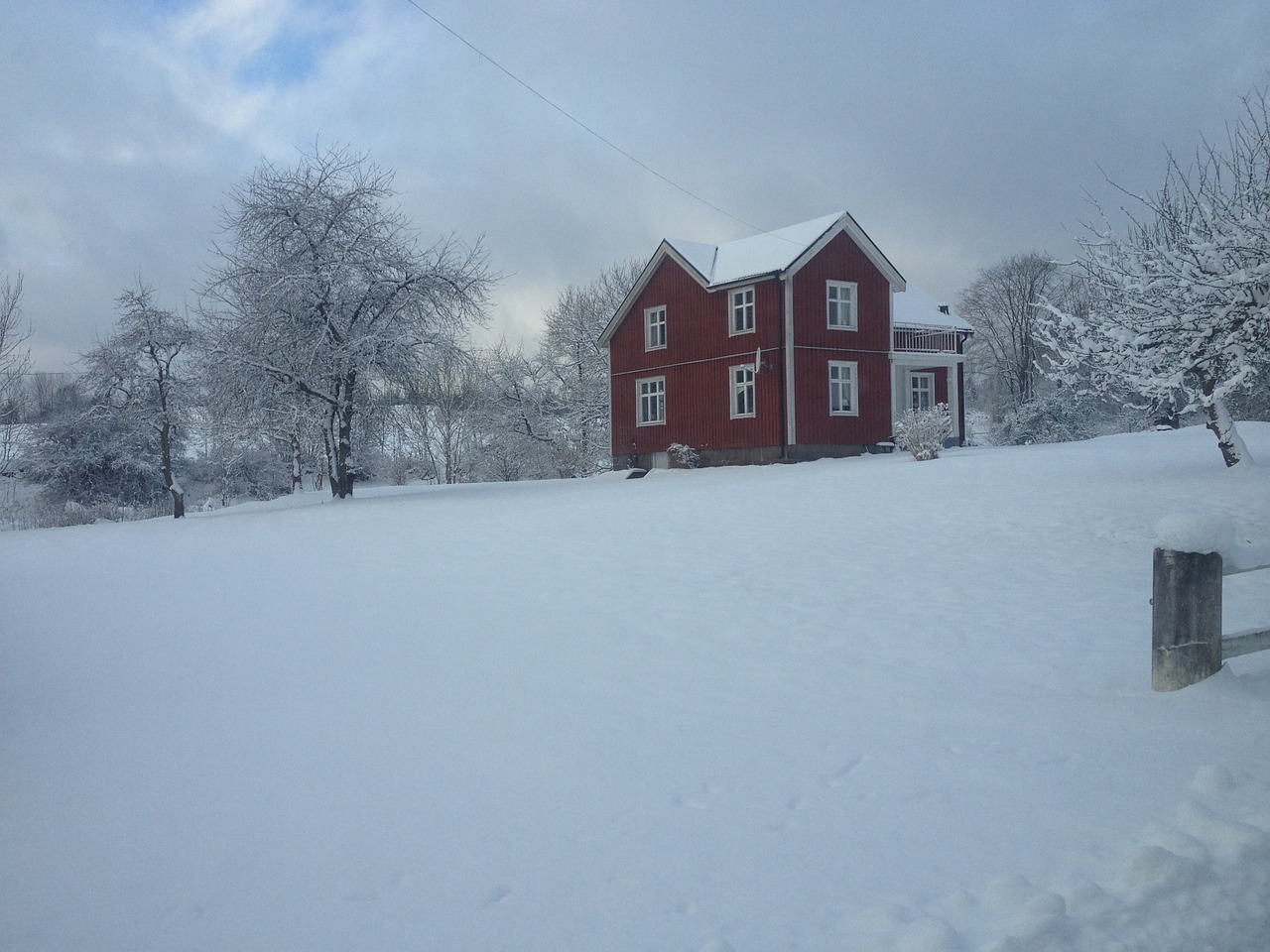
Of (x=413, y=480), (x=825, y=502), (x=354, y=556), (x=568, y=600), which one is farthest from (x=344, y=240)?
(x=413, y=480)

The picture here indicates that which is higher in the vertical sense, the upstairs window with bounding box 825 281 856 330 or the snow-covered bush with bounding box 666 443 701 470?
the upstairs window with bounding box 825 281 856 330

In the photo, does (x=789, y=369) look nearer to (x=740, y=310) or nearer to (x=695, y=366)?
(x=740, y=310)

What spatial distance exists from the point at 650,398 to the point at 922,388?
32.9 ft

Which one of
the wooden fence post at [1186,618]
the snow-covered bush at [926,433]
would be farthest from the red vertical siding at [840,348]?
the wooden fence post at [1186,618]

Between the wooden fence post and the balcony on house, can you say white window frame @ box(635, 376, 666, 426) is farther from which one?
the wooden fence post

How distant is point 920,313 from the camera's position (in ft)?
112

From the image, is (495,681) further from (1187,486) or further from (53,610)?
(1187,486)

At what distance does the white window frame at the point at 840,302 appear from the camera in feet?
96.4

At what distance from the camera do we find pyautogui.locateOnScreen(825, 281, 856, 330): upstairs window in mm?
29453

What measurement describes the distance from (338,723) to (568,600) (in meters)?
3.86

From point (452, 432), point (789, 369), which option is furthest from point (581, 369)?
point (789, 369)

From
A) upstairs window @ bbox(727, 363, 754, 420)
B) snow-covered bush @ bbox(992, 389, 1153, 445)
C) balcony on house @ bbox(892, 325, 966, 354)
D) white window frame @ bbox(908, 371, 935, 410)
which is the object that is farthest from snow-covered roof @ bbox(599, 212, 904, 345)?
snow-covered bush @ bbox(992, 389, 1153, 445)

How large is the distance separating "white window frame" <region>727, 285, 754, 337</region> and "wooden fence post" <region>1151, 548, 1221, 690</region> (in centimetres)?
2431

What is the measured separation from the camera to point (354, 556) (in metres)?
13.0
